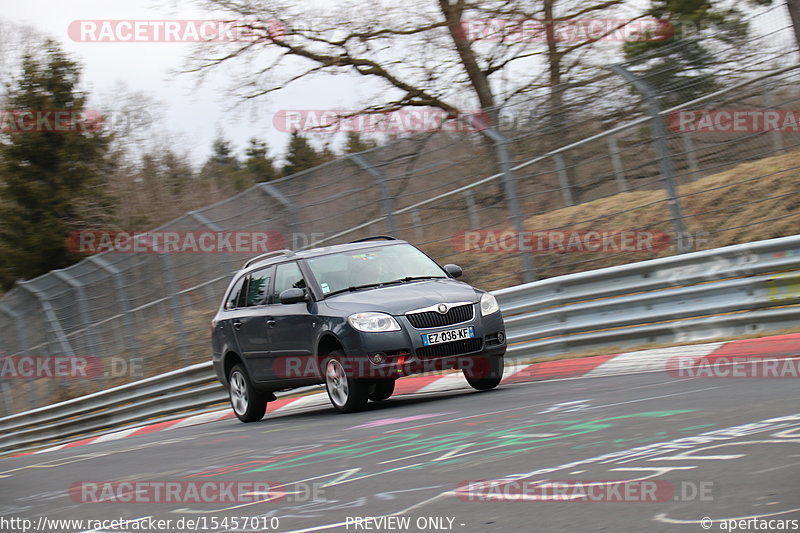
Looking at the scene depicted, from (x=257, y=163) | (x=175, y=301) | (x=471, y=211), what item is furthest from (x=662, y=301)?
(x=257, y=163)

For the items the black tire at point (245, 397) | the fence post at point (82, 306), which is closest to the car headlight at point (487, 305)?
the black tire at point (245, 397)

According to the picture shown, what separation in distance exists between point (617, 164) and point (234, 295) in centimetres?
504

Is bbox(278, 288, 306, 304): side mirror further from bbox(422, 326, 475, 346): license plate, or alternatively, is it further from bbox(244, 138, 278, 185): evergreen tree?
bbox(244, 138, 278, 185): evergreen tree

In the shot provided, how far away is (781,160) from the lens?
13141 mm

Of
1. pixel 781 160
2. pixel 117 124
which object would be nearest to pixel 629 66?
pixel 781 160

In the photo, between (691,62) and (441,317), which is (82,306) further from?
(691,62)

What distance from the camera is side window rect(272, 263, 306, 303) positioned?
1106 cm

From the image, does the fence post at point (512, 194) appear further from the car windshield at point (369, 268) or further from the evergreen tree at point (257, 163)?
the evergreen tree at point (257, 163)

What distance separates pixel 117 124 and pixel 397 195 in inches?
A: 1149

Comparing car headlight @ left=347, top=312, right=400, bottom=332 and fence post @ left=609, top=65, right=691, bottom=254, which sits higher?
fence post @ left=609, top=65, right=691, bottom=254

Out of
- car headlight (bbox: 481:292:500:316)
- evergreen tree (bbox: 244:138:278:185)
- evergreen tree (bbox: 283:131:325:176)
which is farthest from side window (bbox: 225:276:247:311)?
evergreen tree (bbox: 244:138:278:185)

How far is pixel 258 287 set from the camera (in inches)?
471

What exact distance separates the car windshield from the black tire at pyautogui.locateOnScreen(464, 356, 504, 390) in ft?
3.70

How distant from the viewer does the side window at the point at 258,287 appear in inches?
463
